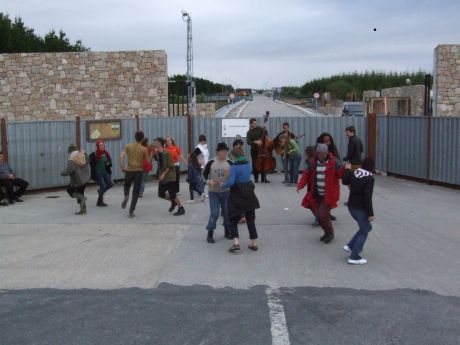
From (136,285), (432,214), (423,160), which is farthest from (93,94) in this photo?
(136,285)

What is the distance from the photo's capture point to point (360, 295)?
6922 millimetres

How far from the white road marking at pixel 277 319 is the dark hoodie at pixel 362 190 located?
191 centimetres

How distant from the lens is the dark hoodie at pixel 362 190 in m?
8.17

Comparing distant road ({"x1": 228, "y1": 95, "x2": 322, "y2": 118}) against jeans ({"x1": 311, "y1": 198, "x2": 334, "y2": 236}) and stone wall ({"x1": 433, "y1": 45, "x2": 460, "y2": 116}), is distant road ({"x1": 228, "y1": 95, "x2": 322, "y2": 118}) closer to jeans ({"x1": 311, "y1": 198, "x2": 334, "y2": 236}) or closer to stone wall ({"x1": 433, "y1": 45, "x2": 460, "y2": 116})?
stone wall ({"x1": 433, "y1": 45, "x2": 460, "y2": 116})

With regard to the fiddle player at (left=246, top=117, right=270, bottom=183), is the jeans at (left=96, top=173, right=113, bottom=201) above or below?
below

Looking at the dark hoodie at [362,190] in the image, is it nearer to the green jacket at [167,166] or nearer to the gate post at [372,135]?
Answer: the green jacket at [167,166]

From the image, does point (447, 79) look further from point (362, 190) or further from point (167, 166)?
point (362, 190)

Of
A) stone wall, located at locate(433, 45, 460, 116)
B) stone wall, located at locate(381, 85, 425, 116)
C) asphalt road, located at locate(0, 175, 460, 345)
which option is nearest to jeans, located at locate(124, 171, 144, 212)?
asphalt road, located at locate(0, 175, 460, 345)

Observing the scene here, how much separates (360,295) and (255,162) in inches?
407

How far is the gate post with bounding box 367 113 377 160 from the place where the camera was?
758 inches

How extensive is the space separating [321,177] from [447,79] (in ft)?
47.4

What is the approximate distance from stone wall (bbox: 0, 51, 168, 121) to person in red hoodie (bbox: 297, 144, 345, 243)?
14.4m

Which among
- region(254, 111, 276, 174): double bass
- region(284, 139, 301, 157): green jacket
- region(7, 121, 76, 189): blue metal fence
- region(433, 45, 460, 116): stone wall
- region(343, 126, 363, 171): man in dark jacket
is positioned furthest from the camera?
region(433, 45, 460, 116): stone wall

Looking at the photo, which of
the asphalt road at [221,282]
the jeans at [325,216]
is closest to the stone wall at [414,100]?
the asphalt road at [221,282]
